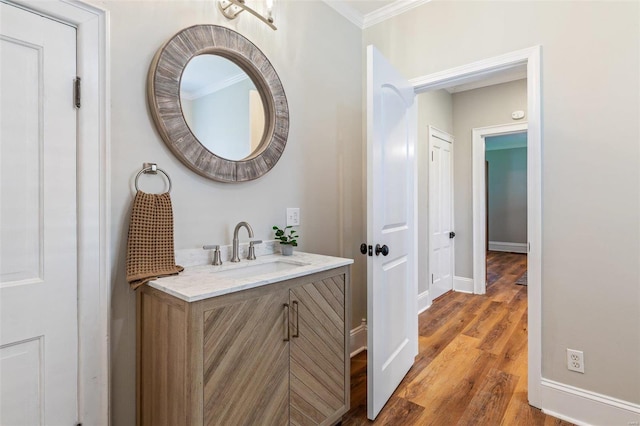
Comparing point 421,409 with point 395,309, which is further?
point 395,309

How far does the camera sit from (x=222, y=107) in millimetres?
1693

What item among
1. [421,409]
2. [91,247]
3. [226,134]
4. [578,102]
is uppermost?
[578,102]

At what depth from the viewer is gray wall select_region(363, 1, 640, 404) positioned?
1613 millimetres

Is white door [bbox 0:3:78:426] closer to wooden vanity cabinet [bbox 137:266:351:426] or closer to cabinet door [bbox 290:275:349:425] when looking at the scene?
wooden vanity cabinet [bbox 137:266:351:426]

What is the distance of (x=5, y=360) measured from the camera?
106cm

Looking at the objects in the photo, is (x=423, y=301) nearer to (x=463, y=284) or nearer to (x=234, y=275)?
(x=463, y=284)

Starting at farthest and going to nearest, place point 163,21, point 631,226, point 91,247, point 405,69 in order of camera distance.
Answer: point 405,69 → point 631,226 → point 163,21 → point 91,247

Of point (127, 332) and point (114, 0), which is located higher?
point (114, 0)

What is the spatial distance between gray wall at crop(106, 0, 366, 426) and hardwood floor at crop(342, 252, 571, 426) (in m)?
0.68

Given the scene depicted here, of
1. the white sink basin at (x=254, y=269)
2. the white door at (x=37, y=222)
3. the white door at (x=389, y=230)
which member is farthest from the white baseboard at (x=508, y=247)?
the white door at (x=37, y=222)

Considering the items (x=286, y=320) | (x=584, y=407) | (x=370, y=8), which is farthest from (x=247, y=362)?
(x=370, y=8)

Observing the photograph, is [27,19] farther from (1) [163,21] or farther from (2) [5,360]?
(2) [5,360]

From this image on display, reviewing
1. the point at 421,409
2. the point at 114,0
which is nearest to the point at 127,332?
the point at 114,0

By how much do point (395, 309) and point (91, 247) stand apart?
168cm
